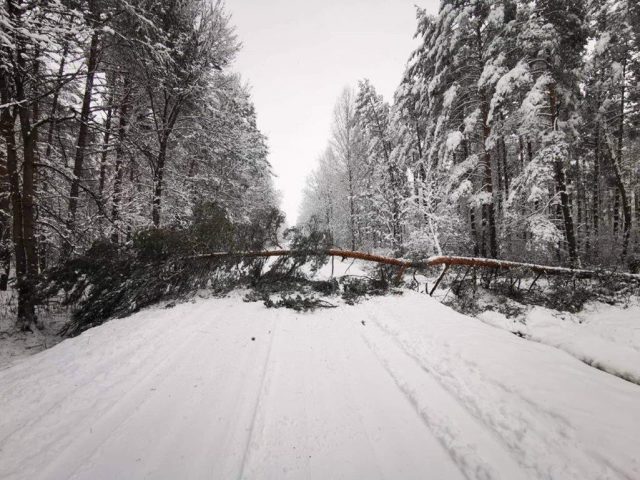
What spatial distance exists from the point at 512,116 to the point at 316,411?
37.4 feet

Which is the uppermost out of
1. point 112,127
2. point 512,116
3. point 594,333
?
point 512,116

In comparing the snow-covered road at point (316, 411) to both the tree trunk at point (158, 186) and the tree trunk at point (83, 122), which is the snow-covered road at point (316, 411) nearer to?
the tree trunk at point (83, 122)

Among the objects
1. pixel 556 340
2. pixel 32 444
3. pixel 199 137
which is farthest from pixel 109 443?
pixel 199 137

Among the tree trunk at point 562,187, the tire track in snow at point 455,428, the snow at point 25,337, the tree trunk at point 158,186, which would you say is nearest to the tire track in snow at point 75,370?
the snow at point 25,337

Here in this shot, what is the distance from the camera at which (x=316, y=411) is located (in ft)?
7.29

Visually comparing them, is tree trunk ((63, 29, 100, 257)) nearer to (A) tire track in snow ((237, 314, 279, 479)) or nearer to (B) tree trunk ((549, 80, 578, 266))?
(A) tire track in snow ((237, 314, 279, 479))

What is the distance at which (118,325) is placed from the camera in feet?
13.6

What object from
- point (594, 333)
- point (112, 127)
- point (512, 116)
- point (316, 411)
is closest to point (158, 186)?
point (112, 127)

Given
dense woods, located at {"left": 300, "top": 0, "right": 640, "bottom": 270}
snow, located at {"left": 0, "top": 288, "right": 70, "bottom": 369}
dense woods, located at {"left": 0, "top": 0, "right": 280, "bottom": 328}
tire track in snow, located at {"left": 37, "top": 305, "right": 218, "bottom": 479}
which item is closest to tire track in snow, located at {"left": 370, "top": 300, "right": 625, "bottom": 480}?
tire track in snow, located at {"left": 37, "top": 305, "right": 218, "bottom": 479}

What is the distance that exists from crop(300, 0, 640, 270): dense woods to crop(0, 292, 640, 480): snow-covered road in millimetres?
4989

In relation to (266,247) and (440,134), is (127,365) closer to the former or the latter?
(266,247)

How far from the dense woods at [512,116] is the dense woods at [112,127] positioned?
15.6ft

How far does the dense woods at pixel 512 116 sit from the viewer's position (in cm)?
893

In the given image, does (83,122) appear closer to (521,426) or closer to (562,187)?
(521,426)
